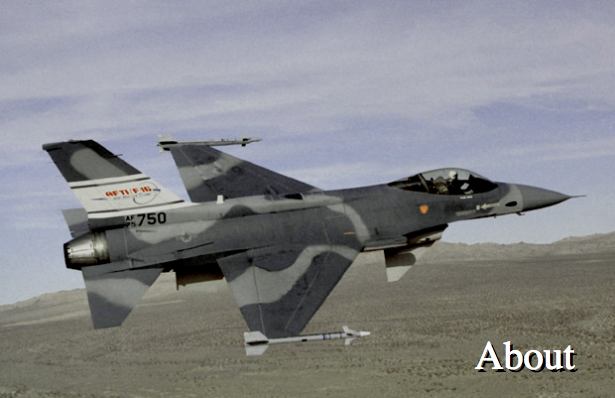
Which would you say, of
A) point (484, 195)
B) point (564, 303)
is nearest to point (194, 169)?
point (484, 195)

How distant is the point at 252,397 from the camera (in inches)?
4050

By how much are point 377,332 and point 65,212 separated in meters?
115

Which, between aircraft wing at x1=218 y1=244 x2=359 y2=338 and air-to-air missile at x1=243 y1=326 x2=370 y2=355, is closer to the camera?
air-to-air missile at x1=243 y1=326 x2=370 y2=355

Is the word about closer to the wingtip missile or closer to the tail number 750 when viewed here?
the wingtip missile

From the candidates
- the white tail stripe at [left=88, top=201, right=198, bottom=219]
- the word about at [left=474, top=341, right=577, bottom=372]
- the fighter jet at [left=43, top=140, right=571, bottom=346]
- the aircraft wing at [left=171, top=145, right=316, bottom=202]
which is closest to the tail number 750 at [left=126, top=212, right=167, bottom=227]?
the fighter jet at [left=43, top=140, right=571, bottom=346]

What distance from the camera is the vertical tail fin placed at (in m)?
23.2

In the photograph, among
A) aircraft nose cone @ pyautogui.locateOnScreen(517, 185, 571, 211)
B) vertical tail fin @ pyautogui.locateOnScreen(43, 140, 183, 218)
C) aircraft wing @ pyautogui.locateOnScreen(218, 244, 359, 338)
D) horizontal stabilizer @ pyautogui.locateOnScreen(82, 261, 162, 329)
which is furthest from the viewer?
aircraft nose cone @ pyautogui.locateOnScreen(517, 185, 571, 211)

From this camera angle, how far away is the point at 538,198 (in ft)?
Answer: 84.2

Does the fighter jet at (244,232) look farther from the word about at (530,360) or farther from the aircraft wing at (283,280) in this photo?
the word about at (530,360)

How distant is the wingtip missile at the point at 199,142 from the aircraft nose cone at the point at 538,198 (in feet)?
36.1

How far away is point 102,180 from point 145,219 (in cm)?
209

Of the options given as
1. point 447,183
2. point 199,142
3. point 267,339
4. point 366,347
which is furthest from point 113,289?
point 366,347

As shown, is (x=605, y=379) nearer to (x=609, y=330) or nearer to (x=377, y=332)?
(x=609, y=330)

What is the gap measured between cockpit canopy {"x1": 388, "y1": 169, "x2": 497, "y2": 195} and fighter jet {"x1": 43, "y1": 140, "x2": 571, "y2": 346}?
0.04 meters
